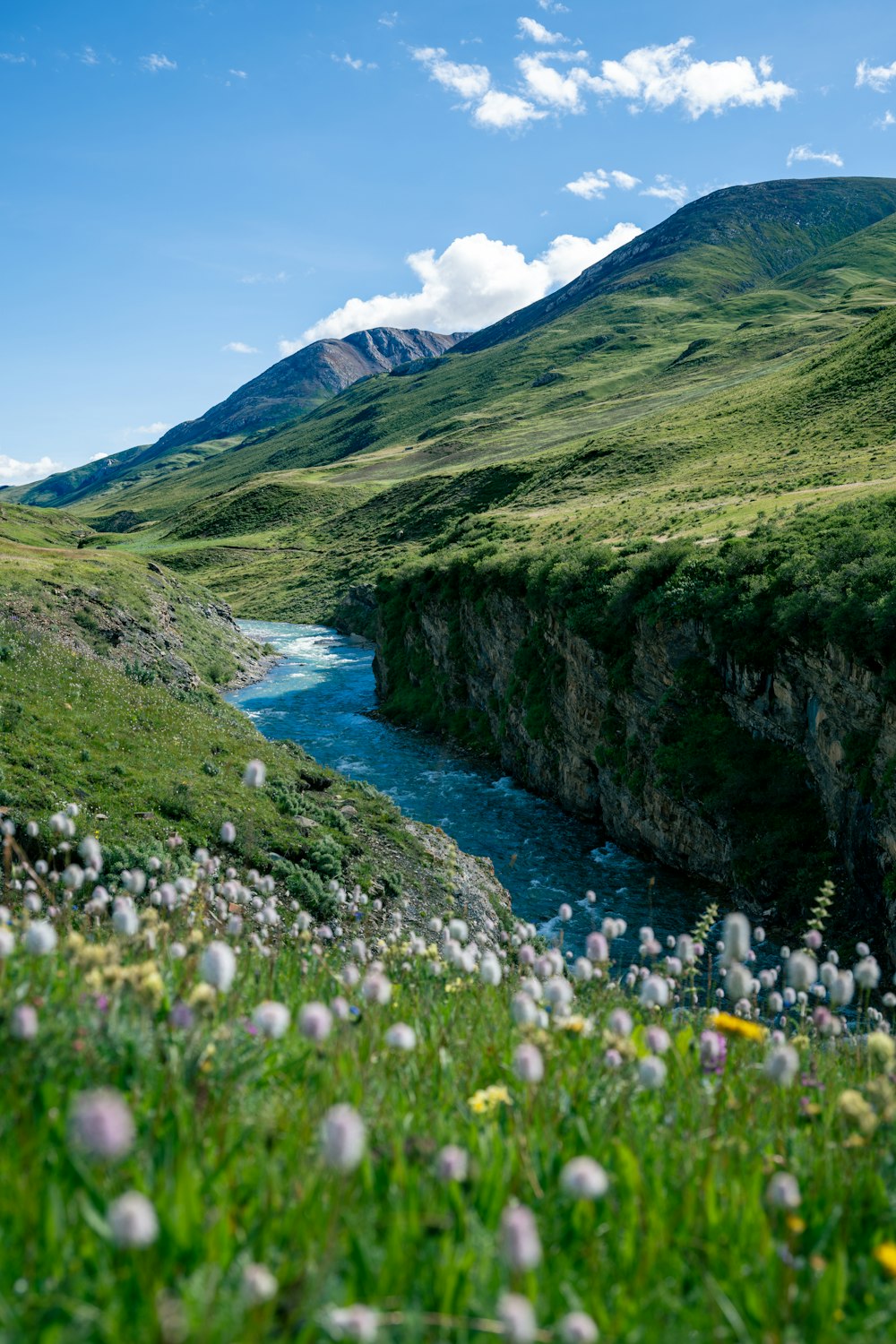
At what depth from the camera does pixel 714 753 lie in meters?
28.8

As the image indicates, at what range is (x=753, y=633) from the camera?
27438 mm

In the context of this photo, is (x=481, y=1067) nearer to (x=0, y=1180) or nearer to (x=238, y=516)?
(x=0, y=1180)

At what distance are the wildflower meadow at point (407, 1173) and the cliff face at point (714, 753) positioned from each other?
18.9 meters

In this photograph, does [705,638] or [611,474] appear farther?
[611,474]

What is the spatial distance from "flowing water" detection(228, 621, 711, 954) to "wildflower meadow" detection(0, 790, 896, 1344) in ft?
25.9

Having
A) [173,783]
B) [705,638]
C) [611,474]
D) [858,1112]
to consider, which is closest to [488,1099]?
[858,1112]

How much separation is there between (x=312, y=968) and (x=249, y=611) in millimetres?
107502

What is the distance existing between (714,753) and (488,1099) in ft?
83.1

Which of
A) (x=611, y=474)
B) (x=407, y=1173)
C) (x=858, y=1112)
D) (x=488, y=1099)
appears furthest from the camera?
(x=611, y=474)

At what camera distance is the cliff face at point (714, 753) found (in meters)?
23.2

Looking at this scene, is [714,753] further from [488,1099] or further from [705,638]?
[488,1099]

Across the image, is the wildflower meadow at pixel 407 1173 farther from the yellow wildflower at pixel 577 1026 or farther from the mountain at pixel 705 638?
the mountain at pixel 705 638

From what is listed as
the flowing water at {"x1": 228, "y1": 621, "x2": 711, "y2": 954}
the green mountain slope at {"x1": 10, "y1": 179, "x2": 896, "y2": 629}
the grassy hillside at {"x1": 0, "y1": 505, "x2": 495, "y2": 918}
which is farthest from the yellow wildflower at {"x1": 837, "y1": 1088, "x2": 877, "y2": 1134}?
the green mountain slope at {"x1": 10, "y1": 179, "x2": 896, "y2": 629}

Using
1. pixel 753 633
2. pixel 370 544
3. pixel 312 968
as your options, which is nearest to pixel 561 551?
pixel 753 633
